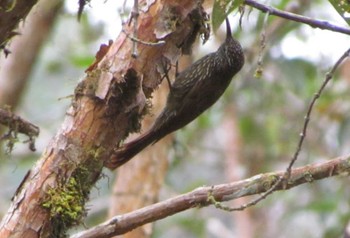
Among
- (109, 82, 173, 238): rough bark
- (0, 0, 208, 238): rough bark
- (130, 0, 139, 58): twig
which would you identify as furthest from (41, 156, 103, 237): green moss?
(109, 82, 173, 238): rough bark

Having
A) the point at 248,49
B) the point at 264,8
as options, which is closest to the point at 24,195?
the point at 264,8

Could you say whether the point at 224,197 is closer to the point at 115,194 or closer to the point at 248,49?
the point at 115,194

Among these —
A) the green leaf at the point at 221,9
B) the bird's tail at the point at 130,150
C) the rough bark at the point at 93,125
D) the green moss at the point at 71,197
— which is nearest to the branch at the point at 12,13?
the rough bark at the point at 93,125

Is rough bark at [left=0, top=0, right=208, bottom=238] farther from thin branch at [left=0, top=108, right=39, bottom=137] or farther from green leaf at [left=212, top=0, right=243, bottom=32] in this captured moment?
thin branch at [left=0, top=108, right=39, bottom=137]

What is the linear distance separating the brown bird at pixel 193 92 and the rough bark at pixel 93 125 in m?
0.54

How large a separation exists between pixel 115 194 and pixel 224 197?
6.44ft

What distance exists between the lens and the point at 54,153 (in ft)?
7.11

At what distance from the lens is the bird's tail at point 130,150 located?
2.81 metres

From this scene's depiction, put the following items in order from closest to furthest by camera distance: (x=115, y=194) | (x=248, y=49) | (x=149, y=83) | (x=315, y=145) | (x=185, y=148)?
(x=149, y=83)
(x=115, y=194)
(x=185, y=148)
(x=248, y=49)
(x=315, y=145)

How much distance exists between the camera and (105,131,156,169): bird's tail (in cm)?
281

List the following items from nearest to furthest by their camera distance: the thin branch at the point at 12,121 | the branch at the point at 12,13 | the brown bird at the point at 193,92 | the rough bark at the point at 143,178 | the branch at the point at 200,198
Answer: the branch at the point at 12,13
the branch at the point at 200,198
the thin branch at the point at 12,121
the brown bird at the point at 193,92
the rough bark at the point at 143,178

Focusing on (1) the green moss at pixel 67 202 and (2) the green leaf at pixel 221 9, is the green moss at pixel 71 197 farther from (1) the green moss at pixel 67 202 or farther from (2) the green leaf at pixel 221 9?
(2) the green leaf at pixel 221 9

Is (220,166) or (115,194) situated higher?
(115,194)

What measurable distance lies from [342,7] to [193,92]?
0.98 m
